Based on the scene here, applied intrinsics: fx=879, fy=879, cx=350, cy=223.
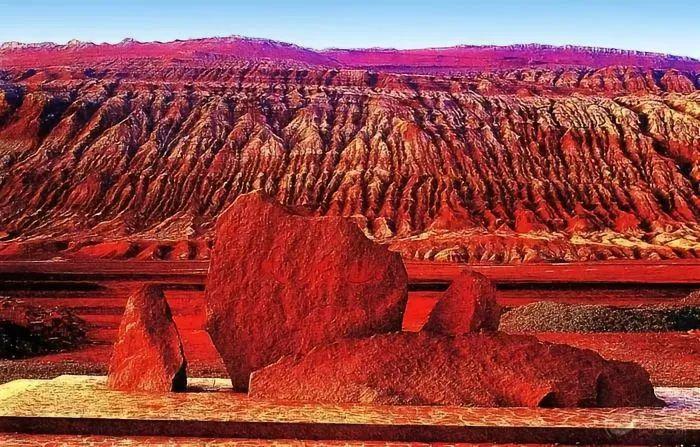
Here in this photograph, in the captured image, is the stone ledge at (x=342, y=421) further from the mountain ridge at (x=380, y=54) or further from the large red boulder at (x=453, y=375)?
the mountain ridge at (x=380, y=54)

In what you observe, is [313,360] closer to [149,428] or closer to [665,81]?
[149,428]

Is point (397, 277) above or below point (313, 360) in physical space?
above

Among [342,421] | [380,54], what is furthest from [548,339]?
[380,54]

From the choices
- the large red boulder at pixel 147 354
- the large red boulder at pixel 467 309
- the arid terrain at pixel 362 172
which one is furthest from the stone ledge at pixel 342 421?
the arid terrain at pixel 362 172

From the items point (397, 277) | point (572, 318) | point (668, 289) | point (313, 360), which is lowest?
point (668, 289)

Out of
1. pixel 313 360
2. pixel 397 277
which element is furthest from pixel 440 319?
pixel 313 360

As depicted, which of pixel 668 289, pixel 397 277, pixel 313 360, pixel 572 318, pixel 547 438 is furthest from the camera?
pixel 668 289

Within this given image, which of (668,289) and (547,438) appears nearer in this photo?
(547,438)
